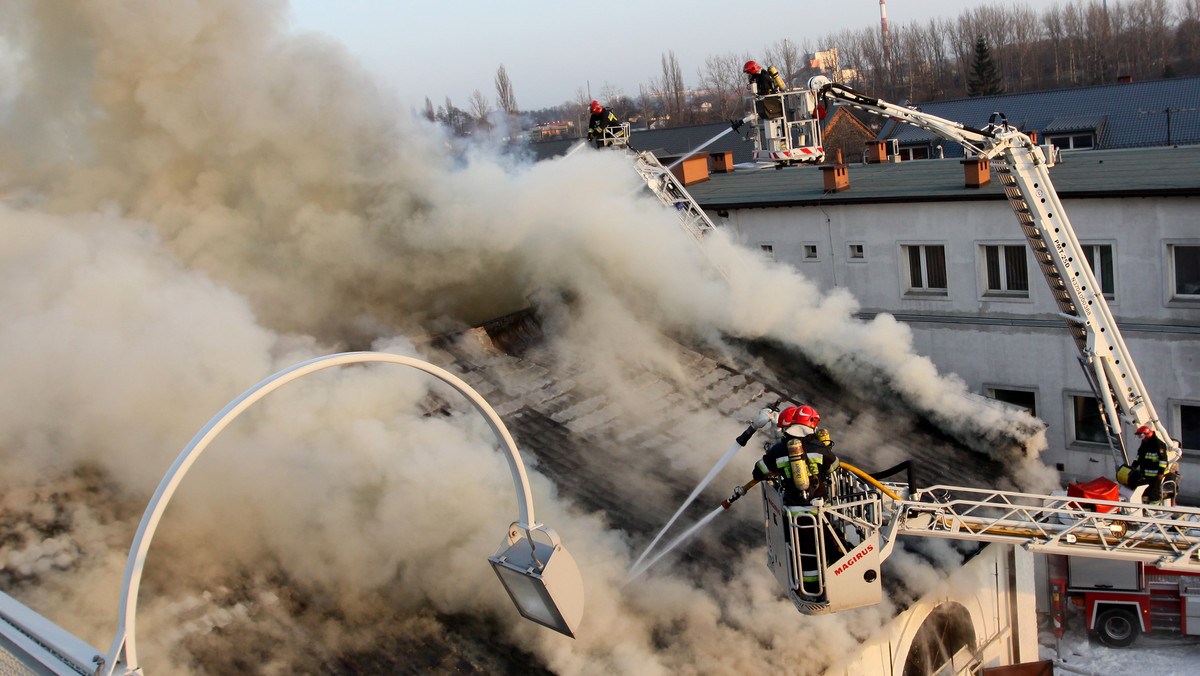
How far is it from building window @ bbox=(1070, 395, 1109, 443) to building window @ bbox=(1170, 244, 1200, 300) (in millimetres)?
2306

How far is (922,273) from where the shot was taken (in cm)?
1653

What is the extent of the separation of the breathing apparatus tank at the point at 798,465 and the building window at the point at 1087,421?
10698 millimetres

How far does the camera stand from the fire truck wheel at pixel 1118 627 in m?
11.2

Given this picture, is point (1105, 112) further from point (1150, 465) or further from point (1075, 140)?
point (1150, 465)

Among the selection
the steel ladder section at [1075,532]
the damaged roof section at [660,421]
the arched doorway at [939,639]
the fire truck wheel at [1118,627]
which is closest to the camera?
the steel ladder section at [1075,532]

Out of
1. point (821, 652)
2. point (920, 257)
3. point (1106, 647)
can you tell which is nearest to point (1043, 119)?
point (920, 257)

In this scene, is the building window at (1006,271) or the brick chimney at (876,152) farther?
the brick chimney at (876,152)

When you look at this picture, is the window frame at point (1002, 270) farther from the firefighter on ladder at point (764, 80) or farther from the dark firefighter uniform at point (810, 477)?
the dark firefighter uniform at point (810, 477)

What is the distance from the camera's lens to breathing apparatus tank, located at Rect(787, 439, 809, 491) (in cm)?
657

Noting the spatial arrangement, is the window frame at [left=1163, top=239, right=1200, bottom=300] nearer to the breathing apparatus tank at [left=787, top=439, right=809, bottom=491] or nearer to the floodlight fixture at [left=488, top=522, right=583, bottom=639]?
the breathing apparatus tank at [left=787, top=439, right=809, bottom=491]

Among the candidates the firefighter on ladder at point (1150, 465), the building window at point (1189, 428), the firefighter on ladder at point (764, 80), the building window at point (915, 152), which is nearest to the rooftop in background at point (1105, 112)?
the building window at point (915, 152)

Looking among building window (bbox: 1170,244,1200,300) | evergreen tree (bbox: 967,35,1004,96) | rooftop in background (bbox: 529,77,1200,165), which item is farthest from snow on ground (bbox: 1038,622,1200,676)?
evergreen tree (bbox: 967,35,1004,96)

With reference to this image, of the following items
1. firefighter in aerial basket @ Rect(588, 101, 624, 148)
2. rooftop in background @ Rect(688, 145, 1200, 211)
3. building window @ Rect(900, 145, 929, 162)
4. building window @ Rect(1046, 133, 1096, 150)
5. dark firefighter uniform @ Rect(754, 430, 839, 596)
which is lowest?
building window @ Rect(1046, 133, 1096, 150)

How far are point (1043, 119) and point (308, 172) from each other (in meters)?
33.7
